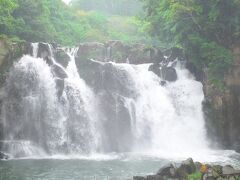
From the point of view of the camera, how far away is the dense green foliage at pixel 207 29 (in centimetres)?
3191

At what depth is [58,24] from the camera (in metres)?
52.8

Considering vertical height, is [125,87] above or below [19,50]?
below

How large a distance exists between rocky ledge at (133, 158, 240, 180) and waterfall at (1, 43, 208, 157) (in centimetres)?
1087

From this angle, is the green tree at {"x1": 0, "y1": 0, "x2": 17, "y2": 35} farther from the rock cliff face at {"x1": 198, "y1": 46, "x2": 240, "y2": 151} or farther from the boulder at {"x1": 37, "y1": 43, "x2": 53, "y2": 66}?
the rock cliff face at {"x1": 198, "y1": 46, "x2": 240, "y2": 151}

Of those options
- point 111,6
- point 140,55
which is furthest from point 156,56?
point 111,6

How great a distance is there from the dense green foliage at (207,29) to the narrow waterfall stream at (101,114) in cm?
397

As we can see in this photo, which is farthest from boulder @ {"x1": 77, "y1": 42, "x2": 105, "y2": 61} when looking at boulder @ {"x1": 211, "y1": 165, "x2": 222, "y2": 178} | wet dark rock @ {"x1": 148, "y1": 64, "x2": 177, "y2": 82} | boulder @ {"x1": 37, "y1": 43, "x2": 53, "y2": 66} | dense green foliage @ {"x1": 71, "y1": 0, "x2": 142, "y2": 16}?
dense green foliage @ {"x1": 71, "y1": 0, "x2": 142, "y2": 16}

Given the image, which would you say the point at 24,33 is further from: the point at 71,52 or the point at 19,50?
the point at 19,50

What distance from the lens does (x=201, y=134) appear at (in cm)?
3381

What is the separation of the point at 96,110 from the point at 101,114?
0.52m

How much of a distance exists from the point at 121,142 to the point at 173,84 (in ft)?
26.0

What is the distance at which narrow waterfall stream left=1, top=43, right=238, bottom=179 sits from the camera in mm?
29328

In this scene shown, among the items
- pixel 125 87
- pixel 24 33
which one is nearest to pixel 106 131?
pixel 125 87

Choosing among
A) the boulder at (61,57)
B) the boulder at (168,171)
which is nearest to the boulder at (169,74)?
the boulder at (61,57)
